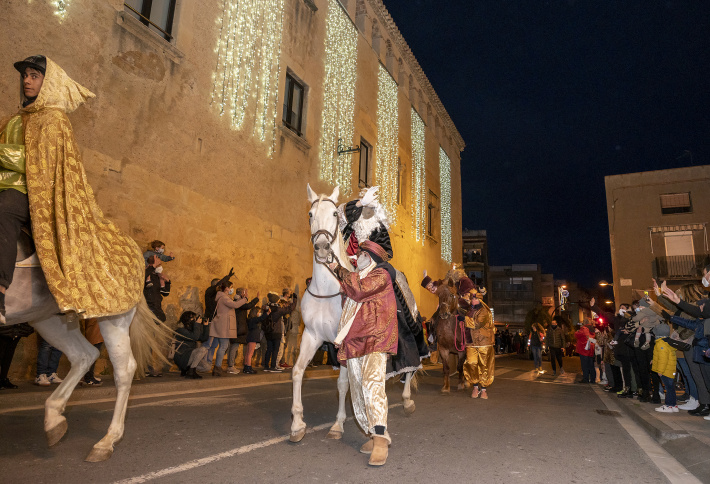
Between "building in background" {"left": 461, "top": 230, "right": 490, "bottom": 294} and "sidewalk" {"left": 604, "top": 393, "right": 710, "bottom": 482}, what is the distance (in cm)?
5326

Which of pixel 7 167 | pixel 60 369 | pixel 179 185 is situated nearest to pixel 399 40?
pixel 179 185

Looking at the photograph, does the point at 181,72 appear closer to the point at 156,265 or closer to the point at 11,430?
the point at 156,265

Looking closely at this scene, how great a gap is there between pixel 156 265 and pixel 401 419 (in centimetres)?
554

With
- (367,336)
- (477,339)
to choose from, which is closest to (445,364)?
(477,339)

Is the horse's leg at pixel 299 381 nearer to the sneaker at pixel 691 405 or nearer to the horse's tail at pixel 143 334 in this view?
the horse's tail at pixel 143 334

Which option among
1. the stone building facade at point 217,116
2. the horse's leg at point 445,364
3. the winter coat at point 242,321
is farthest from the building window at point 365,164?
the horse's leg at point 445,364

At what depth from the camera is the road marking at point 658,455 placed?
Result: 12.2 ft

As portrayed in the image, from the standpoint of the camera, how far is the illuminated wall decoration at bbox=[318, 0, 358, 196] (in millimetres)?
17641

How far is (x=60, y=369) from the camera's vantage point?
8039 mm

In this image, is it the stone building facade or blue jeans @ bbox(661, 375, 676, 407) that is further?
the stone building facade

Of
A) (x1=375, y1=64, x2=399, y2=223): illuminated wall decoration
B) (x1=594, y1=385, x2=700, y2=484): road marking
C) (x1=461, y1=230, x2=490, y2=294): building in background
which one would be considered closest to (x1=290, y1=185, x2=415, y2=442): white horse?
(x1=594, y1=385, x2=700, y2=484): road marking

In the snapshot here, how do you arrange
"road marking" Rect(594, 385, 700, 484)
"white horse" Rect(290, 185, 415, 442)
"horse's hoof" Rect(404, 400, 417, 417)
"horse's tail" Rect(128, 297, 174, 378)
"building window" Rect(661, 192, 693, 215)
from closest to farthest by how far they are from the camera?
1. "road marking" Rect(594, 385, 700, 484)
2. "horse's tail" Rect(128, 297, 174, 378)
3. "white horse" Rect(290, 185, 415, 442)
4. "horse's hoof" Rect(404, 400, 417, 417)
5. "building window" Rect(661, 192, 693, 215)

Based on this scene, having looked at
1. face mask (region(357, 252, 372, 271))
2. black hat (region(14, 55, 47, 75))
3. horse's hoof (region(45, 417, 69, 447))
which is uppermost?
black hat (region(14, 55, 47, 75))

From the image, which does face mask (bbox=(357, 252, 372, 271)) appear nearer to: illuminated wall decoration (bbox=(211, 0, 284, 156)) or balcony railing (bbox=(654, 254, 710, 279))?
illuminated wall decoration (bbox=(211, 0, 284, 156))
